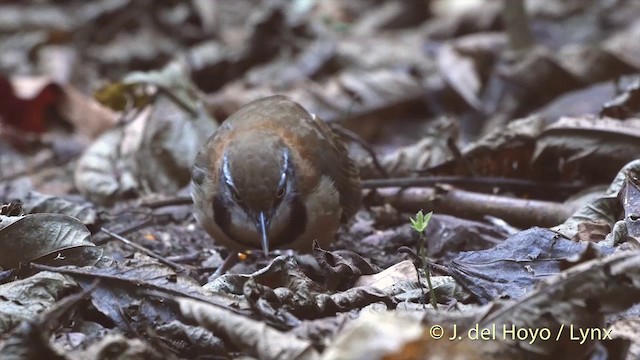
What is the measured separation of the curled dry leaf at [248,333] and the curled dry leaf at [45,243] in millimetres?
821

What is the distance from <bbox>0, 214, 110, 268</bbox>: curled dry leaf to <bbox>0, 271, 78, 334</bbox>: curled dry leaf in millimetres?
272

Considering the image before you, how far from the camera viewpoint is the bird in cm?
411

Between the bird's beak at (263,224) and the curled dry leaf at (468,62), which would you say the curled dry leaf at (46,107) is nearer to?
the curled dry leaf at (468,62)

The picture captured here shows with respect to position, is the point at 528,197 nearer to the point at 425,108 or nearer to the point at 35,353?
the point at 425,108

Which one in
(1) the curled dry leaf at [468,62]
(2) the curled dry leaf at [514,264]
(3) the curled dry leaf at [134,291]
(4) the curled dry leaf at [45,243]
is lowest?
(1) the curled dry leaf at [468,62]

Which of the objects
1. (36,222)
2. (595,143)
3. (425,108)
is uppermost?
(36,222)

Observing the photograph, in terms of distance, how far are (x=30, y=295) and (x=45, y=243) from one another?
0.45 meters

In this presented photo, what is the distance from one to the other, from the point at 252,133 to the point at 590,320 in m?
2.03

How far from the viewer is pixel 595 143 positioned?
482cm

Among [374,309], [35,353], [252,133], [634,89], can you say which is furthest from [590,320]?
[634,89]

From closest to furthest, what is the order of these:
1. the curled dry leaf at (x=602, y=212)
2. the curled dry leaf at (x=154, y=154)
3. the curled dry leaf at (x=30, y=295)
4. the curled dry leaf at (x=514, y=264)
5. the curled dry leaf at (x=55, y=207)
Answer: the curled dry leaf at (x=30, y=295), the curled dry leaf at (x=514, y=264), the curled dry leaf at (x=602, y=212), the curled dry leaf at (x=55, y=207), the curled dry leaf at (x=154, y=154)

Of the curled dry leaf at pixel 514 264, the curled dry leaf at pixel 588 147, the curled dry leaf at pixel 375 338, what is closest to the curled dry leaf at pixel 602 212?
the curled dry leaf at pixel 514 264

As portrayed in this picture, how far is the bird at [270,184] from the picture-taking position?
13.5 feet

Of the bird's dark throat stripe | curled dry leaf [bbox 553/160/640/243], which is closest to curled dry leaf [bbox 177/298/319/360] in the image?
the bird's dark throat stripe
